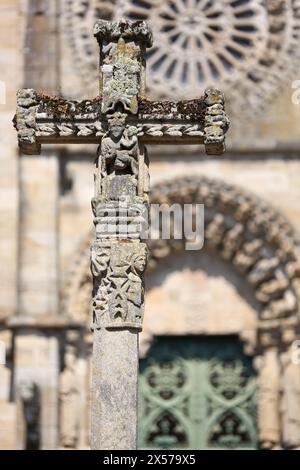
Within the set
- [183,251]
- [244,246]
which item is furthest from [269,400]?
[183,251]

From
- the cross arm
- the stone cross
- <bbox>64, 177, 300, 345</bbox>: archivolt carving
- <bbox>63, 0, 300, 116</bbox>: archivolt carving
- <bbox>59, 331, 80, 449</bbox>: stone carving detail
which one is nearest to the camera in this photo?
the stone cross

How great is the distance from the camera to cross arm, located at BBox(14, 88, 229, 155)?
1130 centimetres

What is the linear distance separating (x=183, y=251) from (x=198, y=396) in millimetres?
1769

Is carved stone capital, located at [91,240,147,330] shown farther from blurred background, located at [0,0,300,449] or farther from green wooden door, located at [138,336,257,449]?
green wooden door, located at [138,336,257,449]

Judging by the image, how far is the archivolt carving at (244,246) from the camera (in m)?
18.3

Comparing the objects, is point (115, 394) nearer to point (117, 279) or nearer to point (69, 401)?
point (117, 279)

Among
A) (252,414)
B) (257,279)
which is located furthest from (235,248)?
(252,414)

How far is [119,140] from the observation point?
37.0 feet

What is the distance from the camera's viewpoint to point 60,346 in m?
18.1

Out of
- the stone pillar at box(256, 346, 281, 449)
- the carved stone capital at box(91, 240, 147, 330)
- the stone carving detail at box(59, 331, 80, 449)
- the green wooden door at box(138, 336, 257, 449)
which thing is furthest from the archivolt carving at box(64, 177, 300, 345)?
the carved stone capital at box(91, 240, 147, 330)

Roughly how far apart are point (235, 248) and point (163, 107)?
7.38m

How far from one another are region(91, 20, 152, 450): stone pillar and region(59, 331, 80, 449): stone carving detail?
704 cm
